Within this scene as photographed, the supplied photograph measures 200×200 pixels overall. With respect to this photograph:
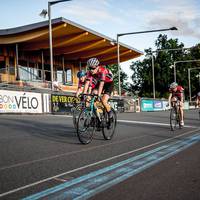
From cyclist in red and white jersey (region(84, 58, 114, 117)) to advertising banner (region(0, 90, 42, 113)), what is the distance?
10084 mm

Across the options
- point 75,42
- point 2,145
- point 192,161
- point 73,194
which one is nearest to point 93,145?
point 2,145

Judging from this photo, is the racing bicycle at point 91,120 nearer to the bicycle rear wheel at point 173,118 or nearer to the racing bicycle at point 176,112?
the bicycle rear wheel at point 173,118

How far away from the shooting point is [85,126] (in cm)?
763

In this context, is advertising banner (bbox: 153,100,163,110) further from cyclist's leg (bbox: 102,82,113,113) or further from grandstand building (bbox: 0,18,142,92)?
cyclist's leg (bbox: 102,82,113,113)

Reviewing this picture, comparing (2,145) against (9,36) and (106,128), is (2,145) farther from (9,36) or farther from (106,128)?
(9,36)

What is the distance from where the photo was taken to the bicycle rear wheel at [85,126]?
7414mm

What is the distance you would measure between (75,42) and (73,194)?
114 feet

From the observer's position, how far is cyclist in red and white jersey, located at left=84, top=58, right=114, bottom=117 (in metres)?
7.83

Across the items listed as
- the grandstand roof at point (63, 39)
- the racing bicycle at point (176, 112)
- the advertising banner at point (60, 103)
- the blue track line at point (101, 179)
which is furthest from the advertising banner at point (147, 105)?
the blue track line at point (101, 179)

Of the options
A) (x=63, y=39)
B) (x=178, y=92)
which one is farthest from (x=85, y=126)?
(x=63, y=39)

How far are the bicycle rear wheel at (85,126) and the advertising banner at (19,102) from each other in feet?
34.1

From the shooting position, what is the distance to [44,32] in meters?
31.7

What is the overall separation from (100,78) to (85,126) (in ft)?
3.65

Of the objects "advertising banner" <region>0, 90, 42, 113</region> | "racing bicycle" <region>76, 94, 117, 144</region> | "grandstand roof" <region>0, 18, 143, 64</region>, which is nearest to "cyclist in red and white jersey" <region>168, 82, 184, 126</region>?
"racing bicycle" <region>76, 94, 117, 144</region>
